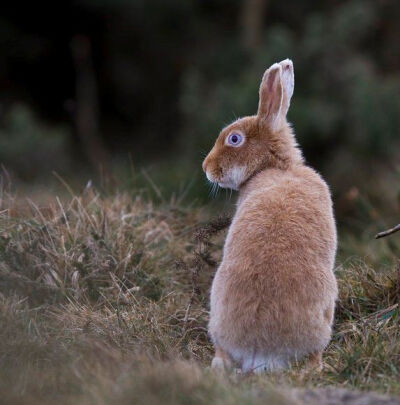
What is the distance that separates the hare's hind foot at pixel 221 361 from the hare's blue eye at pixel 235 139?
50.7 inches

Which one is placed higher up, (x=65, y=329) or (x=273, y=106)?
(x=273, y=106)

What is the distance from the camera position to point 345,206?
31.0ft

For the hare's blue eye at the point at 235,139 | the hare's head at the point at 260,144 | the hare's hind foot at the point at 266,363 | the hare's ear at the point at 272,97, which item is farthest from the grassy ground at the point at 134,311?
the hare's ear at the point at 272,97

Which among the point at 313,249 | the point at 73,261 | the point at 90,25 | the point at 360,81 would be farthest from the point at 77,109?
the point at 313,249

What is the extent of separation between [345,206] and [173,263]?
12.3 feet

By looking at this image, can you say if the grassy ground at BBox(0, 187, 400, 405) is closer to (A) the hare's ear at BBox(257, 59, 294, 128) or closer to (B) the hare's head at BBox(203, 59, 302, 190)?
(B) the hare's head at BBox(203, 59, 302, 190)

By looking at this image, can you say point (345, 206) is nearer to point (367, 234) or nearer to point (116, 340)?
point (367, 234)

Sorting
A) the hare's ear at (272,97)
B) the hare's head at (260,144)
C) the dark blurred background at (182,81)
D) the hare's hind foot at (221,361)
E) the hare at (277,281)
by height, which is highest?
the hare's ear at (272,97)

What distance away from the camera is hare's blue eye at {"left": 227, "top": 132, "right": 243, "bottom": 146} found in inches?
212

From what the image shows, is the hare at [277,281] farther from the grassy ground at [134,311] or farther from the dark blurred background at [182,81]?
the dark blurred background at [182,81]

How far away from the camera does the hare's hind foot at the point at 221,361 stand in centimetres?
453

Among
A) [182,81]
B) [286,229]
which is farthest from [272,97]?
[182,81]

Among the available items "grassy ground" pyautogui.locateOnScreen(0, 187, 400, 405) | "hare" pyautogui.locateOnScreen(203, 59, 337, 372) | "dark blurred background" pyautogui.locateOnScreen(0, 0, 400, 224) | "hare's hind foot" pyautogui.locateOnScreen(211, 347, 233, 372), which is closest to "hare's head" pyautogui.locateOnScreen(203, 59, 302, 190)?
"hare" pyautogui.locateOnScreen(203, 59, 337, 372)

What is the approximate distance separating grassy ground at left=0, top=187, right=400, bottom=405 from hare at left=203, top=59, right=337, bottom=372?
18 centimetres
